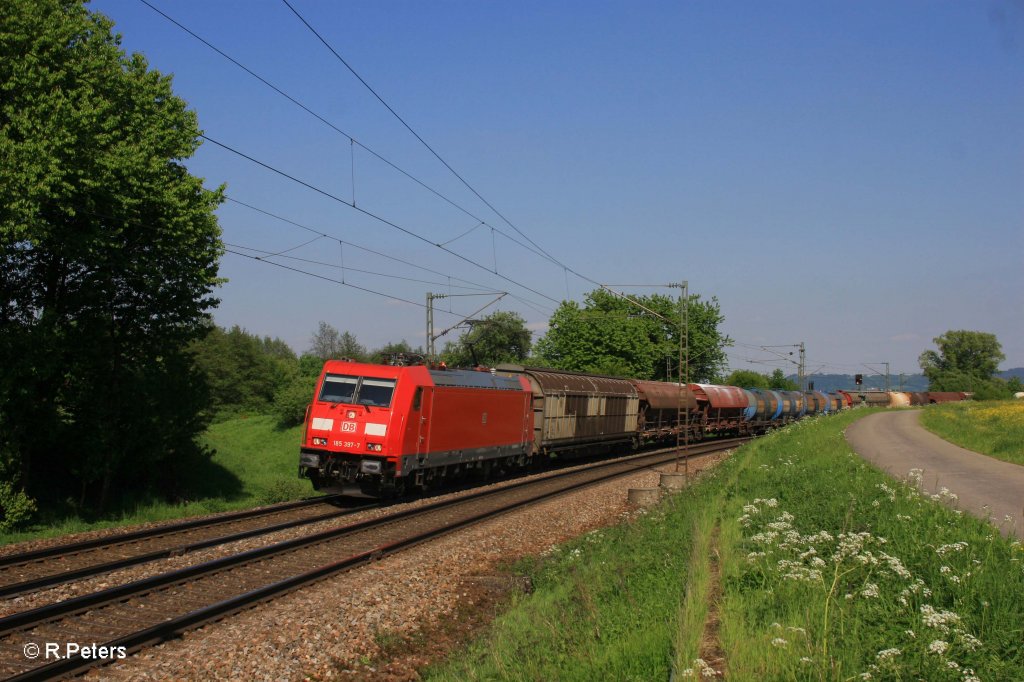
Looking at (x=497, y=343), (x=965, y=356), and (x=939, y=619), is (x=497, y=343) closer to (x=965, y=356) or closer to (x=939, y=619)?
(x=939, y=619)

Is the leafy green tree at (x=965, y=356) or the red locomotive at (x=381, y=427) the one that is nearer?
the red locomotive at (x=381, y=427)

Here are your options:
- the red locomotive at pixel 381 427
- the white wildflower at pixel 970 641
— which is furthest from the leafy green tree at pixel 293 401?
the white wildflower at pixel 970 641

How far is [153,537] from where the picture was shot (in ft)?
44.5

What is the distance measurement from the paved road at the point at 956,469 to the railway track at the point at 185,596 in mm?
8608

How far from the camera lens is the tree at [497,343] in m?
82.9

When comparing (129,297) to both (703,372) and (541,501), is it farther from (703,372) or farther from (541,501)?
(703,372)

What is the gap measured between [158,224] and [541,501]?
38.5 ft

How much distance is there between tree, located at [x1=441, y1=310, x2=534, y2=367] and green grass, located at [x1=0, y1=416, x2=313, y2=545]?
3023 centimetres

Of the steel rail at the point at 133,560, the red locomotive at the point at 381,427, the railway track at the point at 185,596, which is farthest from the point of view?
the red locomotive at the point at 381,427

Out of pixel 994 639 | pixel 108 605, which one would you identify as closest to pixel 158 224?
pixel 108 605

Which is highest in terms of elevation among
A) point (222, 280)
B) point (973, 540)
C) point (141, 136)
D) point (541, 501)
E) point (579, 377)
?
point (141, 136)

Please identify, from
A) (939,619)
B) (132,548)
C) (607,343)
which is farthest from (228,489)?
(607,343)

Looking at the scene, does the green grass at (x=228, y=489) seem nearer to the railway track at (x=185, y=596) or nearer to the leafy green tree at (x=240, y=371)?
the railway track at (x=185, y=596)

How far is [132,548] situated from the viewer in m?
12.6
